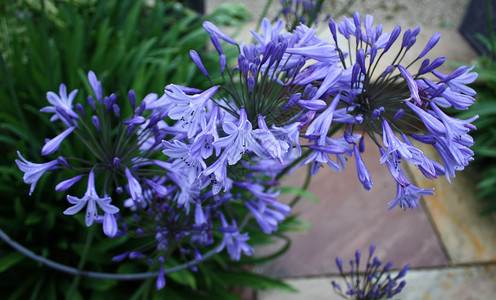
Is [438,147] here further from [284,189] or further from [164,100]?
[284,189]

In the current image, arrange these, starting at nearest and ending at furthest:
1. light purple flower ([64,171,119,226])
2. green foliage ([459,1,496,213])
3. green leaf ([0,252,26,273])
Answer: light purple flower ([64,171,119,226]) → green leaf ([0,252,26,273]) → green foliage ([459,1,496,213])

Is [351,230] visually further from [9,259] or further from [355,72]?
[355,72]

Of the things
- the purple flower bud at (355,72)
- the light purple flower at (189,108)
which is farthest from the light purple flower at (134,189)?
the purple flower bud at (355,72)

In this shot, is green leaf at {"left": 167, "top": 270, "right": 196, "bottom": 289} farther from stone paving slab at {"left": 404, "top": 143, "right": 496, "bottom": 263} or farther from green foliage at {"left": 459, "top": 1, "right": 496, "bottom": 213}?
green foliage at {"left": 459, "top": 1, "right": 496, "bottom": 213}

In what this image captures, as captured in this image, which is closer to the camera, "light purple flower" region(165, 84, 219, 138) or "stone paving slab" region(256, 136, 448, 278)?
"light purple flower" region(165, 84, 219, 138)

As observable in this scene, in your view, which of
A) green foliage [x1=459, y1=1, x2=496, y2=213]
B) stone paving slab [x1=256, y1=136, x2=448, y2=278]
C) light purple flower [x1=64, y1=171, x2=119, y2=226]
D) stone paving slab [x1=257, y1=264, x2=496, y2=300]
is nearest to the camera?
light purple flower [x1=64, y1=171, x2=119, y2=226]

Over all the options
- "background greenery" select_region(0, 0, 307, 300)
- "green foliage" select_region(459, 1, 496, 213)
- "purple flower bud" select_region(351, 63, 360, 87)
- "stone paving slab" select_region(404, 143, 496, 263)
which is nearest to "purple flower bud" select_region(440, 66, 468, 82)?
"purple flower bud" select_region(351, 63, 360, 87)
